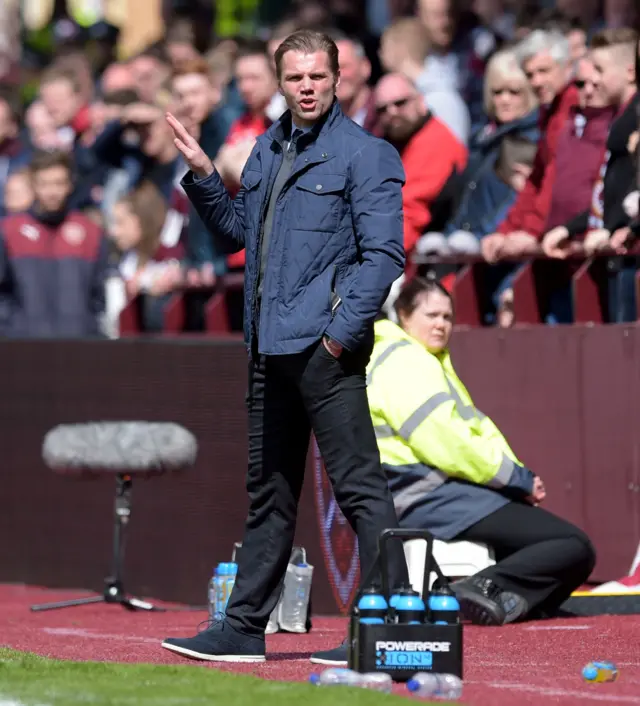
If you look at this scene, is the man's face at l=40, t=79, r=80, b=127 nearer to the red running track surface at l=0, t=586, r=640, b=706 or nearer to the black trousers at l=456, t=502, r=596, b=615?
the red running track surface at l=0, t=586, r=640, b=706

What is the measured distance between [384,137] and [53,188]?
3469 mm

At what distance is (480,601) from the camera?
8.78m

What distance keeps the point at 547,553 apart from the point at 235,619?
2.29m

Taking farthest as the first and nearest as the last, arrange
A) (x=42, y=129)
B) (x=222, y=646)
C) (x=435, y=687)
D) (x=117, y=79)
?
(x=42, y=129) → (x=117, y=79) → (x=222, y=646) → (x=435, y=687)

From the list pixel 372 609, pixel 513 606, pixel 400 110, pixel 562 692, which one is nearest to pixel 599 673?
pixel 562 692

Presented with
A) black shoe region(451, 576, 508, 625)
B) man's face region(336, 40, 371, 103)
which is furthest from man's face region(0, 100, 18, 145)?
black shoe region(451, 576, 508, 625)

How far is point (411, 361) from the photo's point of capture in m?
9.15

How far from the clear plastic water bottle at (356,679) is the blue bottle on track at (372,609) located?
171 millimetres

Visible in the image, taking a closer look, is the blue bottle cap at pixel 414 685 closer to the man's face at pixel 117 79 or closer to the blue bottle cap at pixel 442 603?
the blue bottle cap at pixel 442 603

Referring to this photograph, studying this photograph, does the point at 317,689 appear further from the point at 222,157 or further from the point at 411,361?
the point at 222,157

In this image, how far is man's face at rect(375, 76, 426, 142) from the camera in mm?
11109

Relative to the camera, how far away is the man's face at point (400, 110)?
11.1 metres

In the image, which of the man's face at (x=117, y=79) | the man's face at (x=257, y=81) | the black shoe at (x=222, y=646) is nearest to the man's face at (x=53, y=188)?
the man's face at (x=257, y=81)

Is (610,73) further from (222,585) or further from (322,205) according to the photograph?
(322,205)
